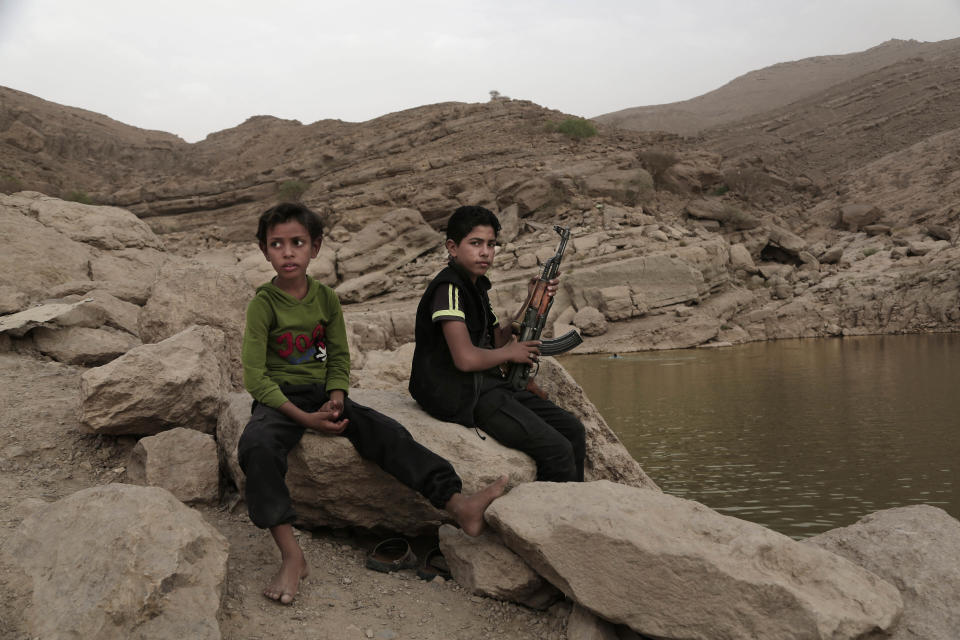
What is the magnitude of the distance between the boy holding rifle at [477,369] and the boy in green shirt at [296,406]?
429 millimetres

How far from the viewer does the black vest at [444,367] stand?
11.1 feet

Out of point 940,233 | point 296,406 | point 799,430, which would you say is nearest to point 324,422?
point 296,406

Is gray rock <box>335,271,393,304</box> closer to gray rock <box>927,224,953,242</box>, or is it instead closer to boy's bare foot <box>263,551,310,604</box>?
gray rock <box>927,224,953,242</box>

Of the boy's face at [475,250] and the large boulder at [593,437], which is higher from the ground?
the boy's face at [475,250]

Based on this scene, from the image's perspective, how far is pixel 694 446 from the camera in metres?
Answer: 6.71

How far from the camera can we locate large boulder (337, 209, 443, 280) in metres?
23.1

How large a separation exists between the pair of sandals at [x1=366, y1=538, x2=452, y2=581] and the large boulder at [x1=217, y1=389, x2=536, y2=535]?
11cm

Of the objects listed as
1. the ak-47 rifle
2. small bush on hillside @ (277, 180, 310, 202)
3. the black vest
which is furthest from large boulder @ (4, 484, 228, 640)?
small bush on hillside @ (277, 180, 310, 202)

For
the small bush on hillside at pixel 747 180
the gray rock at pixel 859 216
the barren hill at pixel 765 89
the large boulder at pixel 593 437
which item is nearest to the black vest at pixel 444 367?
the large boulder at pixel 593 437

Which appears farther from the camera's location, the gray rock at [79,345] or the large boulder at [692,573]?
the gray rock at [79,345]

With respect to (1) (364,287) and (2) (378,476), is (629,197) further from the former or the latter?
(2) (378,476)

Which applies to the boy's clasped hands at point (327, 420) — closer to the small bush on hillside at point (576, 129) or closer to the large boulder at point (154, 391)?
the large boulder at point (154, 391)

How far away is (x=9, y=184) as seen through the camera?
3103 centimetres

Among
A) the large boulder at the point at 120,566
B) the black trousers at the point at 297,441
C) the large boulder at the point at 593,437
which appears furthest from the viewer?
the large boulder at the point at 593,437
